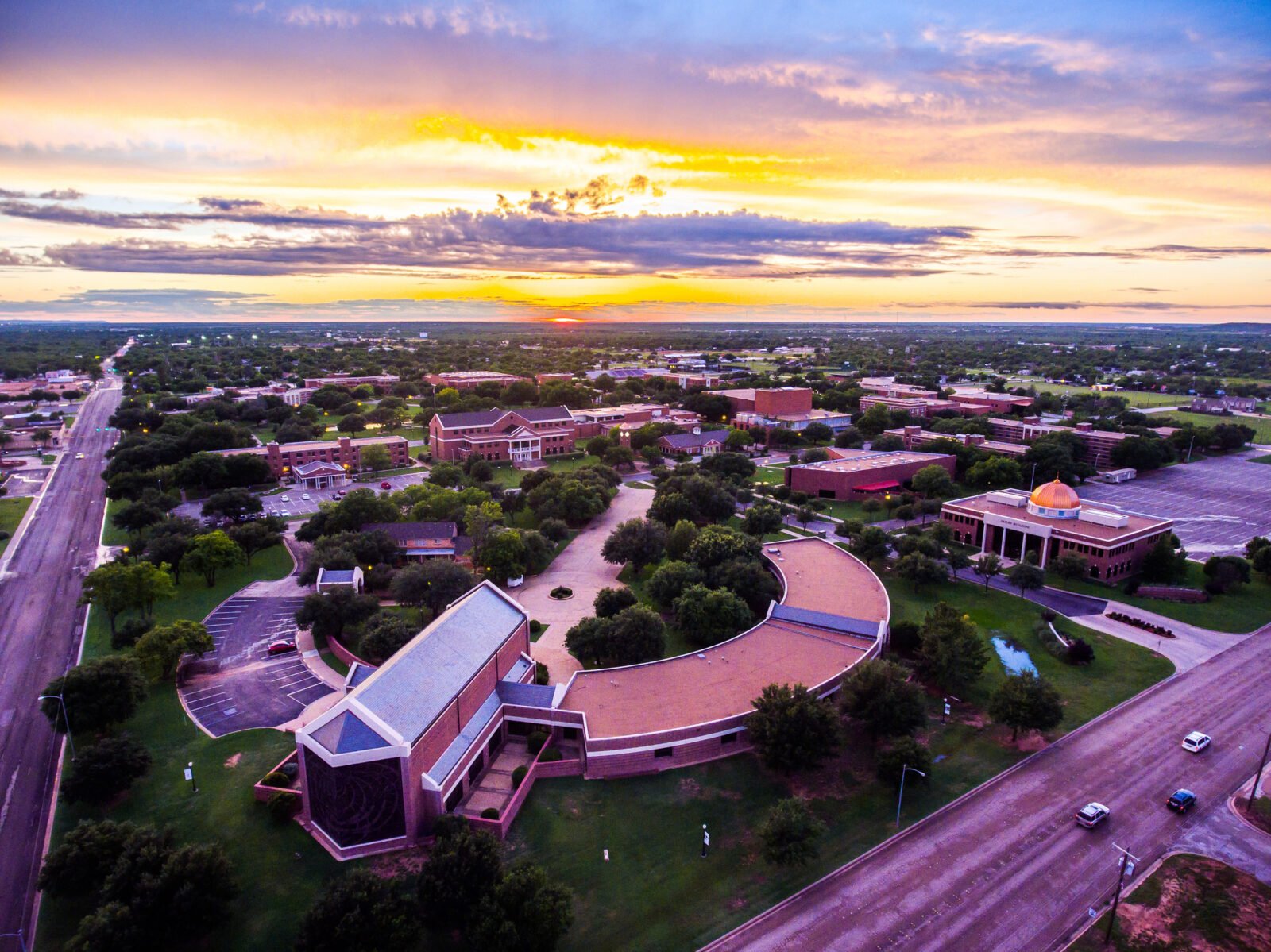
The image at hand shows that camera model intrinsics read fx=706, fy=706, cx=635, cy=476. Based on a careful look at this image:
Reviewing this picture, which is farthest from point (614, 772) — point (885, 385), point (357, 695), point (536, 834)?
point (885, 385)

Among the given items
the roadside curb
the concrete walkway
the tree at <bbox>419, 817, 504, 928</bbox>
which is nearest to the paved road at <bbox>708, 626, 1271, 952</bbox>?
the roadside curb

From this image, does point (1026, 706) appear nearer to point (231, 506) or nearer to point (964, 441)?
point (231, 506)

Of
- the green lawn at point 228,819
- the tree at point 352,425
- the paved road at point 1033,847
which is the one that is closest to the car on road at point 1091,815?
the paved road at point 1033,847

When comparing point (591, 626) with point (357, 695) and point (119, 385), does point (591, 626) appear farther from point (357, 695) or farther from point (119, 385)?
point (119, 385)

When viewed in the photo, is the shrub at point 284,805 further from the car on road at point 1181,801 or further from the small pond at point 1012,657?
the small pond at point 1012,657

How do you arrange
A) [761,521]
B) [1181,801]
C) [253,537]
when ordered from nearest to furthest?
[1181,801] → [253,537] → [761,521]

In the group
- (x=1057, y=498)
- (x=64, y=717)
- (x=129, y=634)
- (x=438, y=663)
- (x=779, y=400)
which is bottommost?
(x=129, y=634)

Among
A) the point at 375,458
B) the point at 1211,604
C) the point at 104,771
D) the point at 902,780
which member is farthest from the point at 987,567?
the point at 375,458
